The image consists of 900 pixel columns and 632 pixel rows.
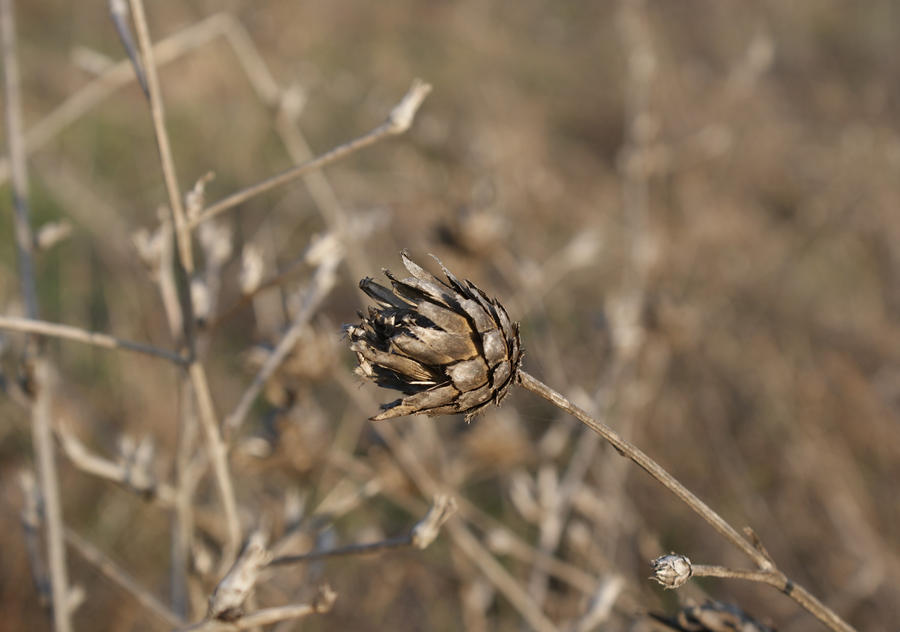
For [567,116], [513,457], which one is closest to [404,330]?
[513,457]

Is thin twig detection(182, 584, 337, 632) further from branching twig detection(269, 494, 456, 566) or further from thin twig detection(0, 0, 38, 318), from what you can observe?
thin twig detection(0, 0, 38, 318)

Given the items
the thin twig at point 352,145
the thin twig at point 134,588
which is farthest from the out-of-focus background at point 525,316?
the thin twig at point 352,145

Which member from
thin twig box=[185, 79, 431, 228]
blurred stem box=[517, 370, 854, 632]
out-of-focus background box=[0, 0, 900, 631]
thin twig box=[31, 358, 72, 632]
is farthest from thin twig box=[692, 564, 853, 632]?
thin twig box=[31, 358, 72, 632]

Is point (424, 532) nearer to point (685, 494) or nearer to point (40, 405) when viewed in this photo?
point (685, 494)

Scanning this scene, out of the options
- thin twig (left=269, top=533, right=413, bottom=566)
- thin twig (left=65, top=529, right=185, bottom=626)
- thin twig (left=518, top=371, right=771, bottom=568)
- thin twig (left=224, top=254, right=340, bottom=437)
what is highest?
thin twig (left=518, top=371, right=771, bottom=568)

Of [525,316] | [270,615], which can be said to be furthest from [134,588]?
[525,316]

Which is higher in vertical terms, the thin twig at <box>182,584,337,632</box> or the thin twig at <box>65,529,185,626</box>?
the thin twig at <box>182,584,337,632</box>
